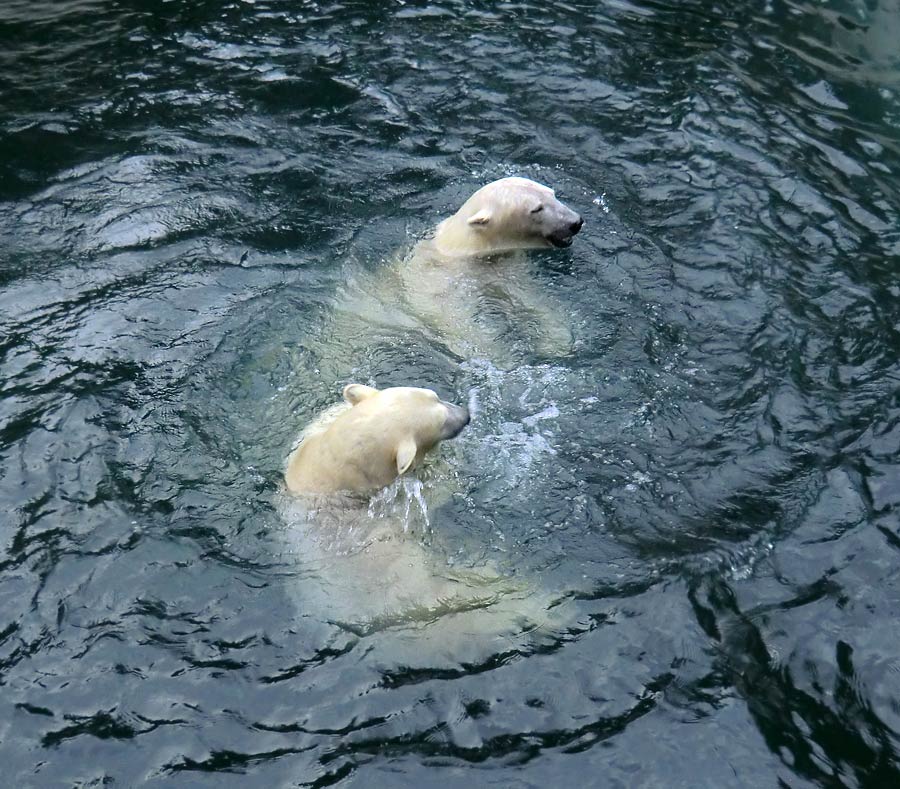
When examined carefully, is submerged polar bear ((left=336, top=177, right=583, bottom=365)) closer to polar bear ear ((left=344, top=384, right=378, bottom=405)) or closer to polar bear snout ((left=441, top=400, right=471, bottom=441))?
polar bear snout ((left=441, top=400, right=471, bottom=441))

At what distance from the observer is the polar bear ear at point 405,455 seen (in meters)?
5.11

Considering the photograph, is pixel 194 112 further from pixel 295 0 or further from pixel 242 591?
pixel 242 591

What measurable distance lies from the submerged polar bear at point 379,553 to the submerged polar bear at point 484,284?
4.84ft

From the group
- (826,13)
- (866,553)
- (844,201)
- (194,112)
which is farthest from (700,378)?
(826,13)

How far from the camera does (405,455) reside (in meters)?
5.13

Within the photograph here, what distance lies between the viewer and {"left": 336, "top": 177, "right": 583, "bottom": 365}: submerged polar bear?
22.7 feet

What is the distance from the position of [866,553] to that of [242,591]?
11.0ft

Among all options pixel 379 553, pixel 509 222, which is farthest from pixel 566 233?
pixel 379 553

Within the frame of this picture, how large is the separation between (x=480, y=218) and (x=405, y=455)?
285cm

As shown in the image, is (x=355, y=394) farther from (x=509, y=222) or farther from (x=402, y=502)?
(x=509, y=222)

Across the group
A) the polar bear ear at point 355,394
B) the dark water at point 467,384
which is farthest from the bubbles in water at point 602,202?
the polar bear ear at point 355,394

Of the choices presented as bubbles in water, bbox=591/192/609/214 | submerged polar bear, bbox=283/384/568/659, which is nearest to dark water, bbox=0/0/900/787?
bubbles in water, bbox=591/192/609/214

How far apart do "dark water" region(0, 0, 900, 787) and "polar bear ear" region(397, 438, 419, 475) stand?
1.81 ft

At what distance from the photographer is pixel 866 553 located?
543 cm
